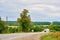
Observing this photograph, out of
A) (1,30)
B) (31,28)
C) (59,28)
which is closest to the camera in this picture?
(59,28)

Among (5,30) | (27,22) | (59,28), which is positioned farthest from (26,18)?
(59,28)

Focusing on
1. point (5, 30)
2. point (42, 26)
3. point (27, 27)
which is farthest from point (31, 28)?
point (42, 26)

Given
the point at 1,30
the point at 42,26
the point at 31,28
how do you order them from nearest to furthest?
the point at 1,30
the point at 31,28
the point at 42,26

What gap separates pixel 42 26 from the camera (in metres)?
80.0

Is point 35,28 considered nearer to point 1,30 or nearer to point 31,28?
point 31,28

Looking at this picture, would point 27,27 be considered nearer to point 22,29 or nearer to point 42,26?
point 22,29

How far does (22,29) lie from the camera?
6034cm

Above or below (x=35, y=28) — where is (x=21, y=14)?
above

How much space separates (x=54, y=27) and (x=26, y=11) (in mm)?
8718

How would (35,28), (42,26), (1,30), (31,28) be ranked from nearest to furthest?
(1,30) → (31,28) → (35,28) → (42,26)

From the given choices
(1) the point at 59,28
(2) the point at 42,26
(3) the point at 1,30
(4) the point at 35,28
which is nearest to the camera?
(1) the point at 59,28

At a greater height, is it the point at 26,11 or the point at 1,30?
the point at 26,11

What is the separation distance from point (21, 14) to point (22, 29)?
13.5 ft

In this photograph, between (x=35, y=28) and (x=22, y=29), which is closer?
(x=22, y=29)
